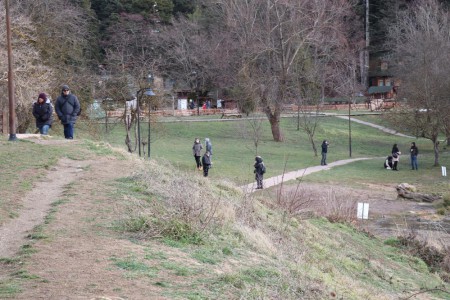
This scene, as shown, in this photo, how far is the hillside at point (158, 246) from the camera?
300 inches

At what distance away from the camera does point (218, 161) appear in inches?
1529

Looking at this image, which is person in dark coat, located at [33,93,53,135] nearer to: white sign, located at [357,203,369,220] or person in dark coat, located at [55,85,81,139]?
person in dark coat, located at [55,85,81,139]

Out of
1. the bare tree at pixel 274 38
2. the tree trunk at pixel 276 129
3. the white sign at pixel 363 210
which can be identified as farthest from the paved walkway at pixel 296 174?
the bare tree at pixel 274 38

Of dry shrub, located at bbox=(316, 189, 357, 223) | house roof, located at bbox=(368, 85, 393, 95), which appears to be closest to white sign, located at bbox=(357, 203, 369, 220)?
dry shrub, located at bbox=(316, 189, 357, 223)

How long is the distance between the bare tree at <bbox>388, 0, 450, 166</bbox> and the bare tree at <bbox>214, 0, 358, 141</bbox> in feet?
26.3

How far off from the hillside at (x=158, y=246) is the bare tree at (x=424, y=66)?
27.1 meters

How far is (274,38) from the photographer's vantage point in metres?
56.0

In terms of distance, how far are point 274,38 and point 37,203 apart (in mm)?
45740

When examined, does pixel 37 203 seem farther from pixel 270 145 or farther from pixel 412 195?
pixel 270 145

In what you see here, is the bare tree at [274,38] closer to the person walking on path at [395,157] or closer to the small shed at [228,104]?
the person walking on path at [395,157]

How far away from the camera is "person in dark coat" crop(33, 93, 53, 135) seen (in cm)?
2014

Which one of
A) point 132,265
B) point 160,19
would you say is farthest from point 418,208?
point 160,19

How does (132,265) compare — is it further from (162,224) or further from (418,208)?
(418,208)

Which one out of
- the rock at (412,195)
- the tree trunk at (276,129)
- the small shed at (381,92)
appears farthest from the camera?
the small shed at (381,92)
